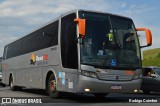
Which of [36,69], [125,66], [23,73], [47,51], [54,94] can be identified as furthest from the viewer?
[23,73]

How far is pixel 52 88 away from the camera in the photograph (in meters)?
15.6

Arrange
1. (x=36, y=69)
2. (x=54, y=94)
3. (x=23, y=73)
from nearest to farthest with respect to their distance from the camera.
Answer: (x=54, y=94), (x=36, y=69), (x=23, y=73)

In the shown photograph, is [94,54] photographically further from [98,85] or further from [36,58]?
[36,58]

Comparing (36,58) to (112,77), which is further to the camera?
(36,58)

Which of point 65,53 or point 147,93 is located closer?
point 65,53

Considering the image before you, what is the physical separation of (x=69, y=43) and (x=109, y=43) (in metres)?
1.58

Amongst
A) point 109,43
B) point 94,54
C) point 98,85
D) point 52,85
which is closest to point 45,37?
point 52,85

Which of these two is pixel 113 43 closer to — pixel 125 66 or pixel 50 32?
pixel 125 66

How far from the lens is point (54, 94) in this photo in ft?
50.5

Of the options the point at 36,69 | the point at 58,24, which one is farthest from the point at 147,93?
the point at 58,24

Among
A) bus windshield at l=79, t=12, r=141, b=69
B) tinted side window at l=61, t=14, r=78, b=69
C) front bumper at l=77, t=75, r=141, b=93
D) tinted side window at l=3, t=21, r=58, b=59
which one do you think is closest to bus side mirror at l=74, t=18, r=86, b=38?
bus windshield at l=79, t=12, r=141, b=69

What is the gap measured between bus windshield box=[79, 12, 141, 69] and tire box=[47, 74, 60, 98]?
8.99 ft

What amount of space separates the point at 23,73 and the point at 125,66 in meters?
8.85

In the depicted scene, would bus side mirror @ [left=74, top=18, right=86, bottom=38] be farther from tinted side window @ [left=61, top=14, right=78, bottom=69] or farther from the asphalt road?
the asphalt road
